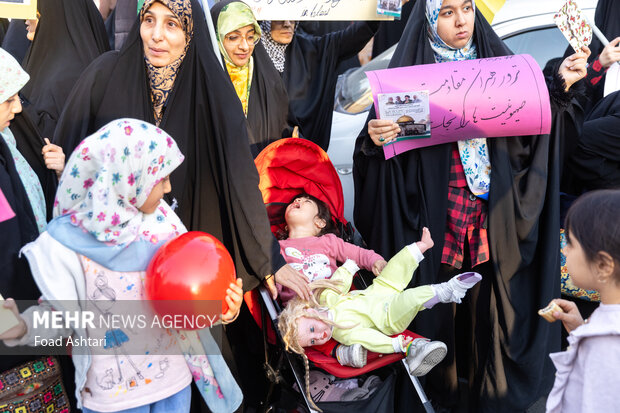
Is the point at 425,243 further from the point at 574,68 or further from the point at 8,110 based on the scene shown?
the point at 8,110

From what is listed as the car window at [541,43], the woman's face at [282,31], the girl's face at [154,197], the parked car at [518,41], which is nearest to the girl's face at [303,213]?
the parked car at [518,41]

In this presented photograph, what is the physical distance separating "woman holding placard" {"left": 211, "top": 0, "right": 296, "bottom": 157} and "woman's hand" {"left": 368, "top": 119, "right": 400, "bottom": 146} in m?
0.77

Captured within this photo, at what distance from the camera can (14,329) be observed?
6.30 feet

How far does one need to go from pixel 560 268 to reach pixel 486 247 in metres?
0.50

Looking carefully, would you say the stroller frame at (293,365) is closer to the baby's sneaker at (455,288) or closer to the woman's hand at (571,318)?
the baby's sneaker at (455,288)

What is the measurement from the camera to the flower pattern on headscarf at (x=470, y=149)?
3.20 m

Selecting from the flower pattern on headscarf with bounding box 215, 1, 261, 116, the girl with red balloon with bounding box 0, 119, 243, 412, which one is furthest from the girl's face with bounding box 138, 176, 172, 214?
the flower pattern on headscarf with bounding box 215, 1, 261, 116

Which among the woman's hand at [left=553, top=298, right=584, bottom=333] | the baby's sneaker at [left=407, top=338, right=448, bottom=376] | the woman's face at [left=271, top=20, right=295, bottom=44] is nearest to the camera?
the woman's hand at [left=553, top=298, right=584, bottom=333]

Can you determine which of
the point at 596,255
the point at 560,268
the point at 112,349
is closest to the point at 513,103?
the point at 560,268

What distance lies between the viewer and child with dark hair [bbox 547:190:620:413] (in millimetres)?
1845

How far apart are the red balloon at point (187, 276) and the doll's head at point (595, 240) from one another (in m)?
1.19

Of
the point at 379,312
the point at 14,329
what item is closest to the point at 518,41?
the point at 379,312

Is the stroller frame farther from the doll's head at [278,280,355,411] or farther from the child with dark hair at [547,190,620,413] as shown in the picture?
the child with dark hair at [547,190,620,413]

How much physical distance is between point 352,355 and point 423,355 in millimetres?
306
